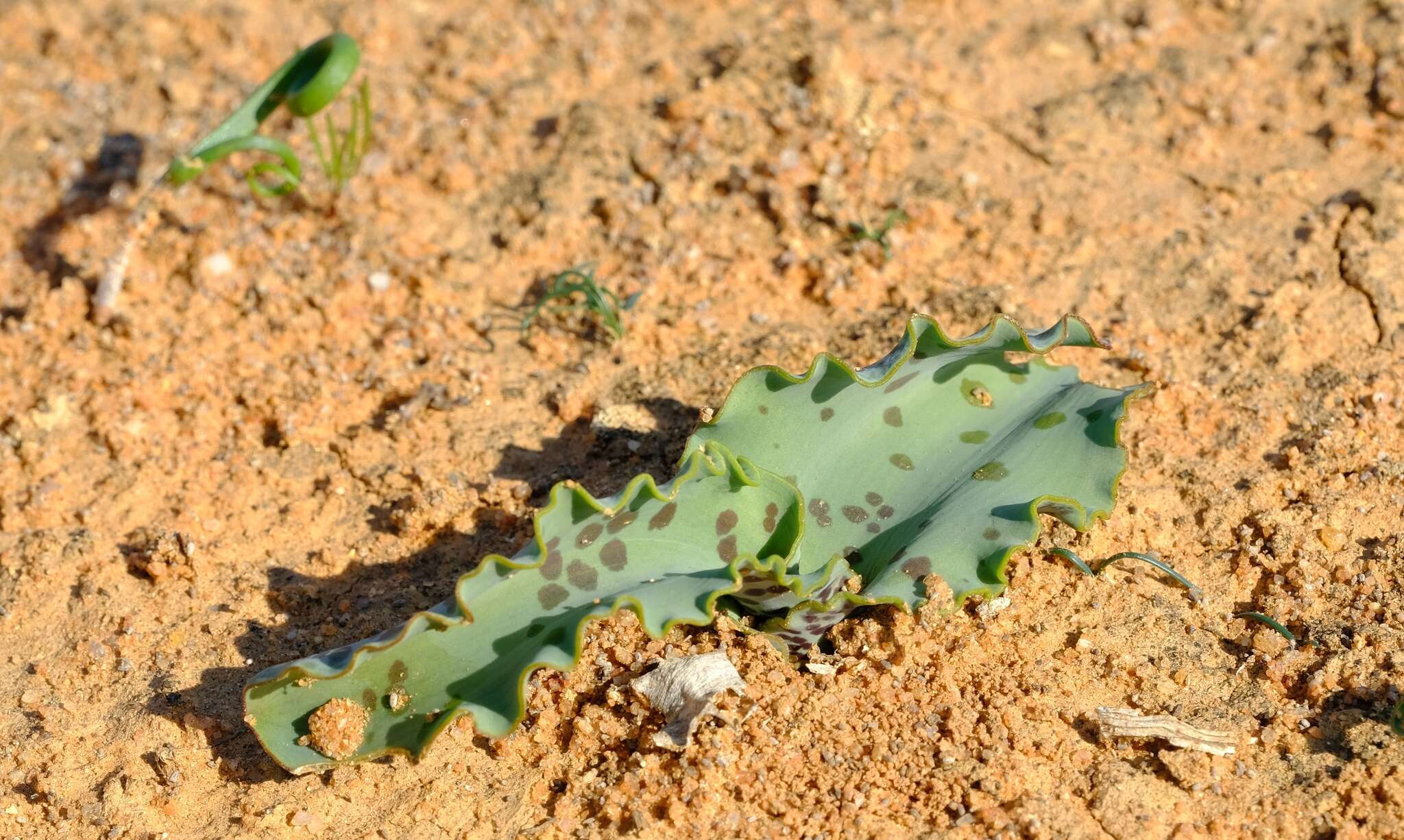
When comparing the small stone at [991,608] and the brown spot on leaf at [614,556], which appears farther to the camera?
the small stone at [991,608]

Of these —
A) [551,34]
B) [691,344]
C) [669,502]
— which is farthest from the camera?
[551,34]

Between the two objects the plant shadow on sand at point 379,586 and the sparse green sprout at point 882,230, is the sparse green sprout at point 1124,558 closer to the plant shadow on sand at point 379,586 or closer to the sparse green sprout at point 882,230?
the plant shadow on sand at point 379,586

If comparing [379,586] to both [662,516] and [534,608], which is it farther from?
[662,516]

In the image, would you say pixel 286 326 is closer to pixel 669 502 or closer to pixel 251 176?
pixel 251 176

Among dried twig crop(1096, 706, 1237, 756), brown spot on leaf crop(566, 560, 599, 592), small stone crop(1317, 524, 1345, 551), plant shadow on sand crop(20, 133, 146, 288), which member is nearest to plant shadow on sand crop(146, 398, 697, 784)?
brown spot on leaf crop(566, 560, 599, 592)

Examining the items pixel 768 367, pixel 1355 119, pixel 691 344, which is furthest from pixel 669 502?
pixel 1355 119

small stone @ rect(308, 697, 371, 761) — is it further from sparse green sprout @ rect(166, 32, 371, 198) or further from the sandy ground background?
sparse green sprout @ rect(166, 32, 371, 198)

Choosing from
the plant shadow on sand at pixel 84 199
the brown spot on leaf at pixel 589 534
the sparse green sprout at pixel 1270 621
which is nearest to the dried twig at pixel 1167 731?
the sparse green sprout at pixel 1270 621

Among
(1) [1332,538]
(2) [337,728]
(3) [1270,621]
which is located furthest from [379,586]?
(1) [1332,538]
